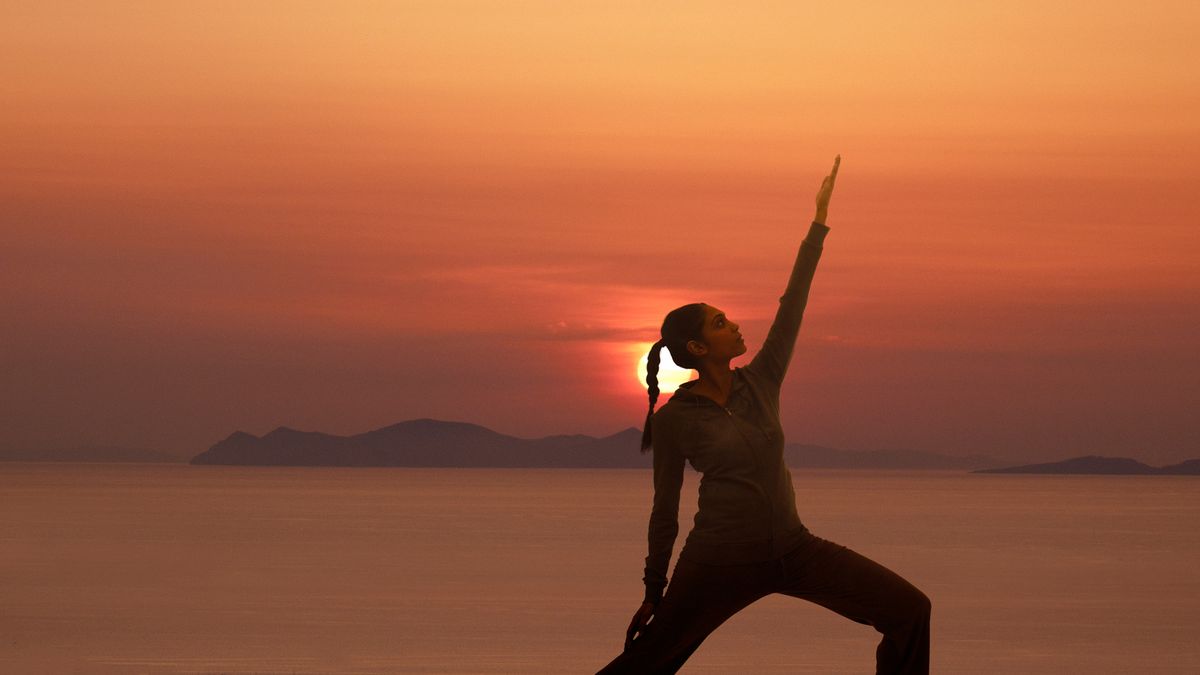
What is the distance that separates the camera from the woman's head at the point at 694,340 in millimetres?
6559

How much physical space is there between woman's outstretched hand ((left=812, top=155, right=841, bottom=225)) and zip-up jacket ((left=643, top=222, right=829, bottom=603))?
0.52 ft

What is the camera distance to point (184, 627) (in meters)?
14.0

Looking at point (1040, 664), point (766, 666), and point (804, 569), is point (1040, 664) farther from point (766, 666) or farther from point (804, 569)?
point (804, 569)

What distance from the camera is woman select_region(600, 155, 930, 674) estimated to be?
6465 mm

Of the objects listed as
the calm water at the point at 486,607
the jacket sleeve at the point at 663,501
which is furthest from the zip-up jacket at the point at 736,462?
the calm water at the point at 486,607

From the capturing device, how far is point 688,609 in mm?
6539

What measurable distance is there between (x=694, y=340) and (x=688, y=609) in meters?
0.95

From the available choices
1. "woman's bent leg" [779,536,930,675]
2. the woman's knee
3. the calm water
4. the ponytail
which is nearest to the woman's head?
the ponytail

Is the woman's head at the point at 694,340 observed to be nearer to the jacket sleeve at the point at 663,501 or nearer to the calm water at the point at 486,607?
the jacket sleeve at the point at 663,501

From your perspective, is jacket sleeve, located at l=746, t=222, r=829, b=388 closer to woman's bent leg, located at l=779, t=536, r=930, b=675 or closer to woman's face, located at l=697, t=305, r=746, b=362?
woman's face, located at l=697, t=305, r=746, b=362

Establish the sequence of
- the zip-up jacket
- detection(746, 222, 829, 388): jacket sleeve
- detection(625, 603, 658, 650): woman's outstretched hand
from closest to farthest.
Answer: the zip-up jacket
detection(625, 603, 658, 650): woman's outstretched hand
detection(746, 222, 829, 388): jacket sleeve

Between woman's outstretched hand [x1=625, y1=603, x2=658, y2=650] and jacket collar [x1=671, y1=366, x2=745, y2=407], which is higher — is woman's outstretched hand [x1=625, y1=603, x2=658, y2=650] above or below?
below

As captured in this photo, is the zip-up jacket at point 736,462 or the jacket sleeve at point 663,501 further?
the jacket sleeve at point 663,501

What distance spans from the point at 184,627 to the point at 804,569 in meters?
8.53
